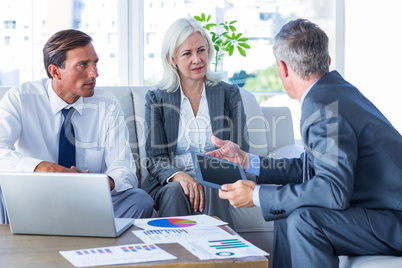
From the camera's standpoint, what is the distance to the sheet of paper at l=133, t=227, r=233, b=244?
4.64ft

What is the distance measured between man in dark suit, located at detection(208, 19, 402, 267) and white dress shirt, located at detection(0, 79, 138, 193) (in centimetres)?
85

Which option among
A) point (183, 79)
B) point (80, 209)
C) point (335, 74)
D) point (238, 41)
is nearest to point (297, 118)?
point (238, 41)

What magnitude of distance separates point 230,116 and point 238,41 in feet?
4.45

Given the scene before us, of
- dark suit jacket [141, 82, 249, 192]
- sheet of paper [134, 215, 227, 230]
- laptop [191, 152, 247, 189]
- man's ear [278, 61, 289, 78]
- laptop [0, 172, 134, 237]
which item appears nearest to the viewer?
laptop [0, 172, 134, 237]

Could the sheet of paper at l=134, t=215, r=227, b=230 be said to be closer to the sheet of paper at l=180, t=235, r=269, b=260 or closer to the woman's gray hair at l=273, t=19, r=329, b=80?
the sheet of paper at l=180, t=235, r=269, b=260

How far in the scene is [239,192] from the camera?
1.66m

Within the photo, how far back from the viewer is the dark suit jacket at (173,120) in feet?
8.35

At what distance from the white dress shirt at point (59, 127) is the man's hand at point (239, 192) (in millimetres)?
704

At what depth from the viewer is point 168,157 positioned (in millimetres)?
2559

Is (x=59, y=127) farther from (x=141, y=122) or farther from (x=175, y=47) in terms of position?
(x=175, y=47)

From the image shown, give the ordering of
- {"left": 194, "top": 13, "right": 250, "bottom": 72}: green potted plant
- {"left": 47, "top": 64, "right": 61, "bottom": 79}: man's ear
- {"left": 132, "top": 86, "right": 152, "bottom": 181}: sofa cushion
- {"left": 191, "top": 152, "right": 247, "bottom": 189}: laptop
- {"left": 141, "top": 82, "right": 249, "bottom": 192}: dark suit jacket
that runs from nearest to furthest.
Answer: {"left": 191, "top": 152, "right": 247, "bottom": 189}: laptop
{"left": 47, "top": 64, "right": 61, "bottom": 79}: man's ear
{"left": 141, "top": 82, "right": 249, "bottom": 192}: dark suit jacket
{"left": 132, "top": 86, "right": 152, "bottom": 181}: sofa cushion
{"left": 194, "top": 13, "right": 250, "bottom": 72}: green potted plant

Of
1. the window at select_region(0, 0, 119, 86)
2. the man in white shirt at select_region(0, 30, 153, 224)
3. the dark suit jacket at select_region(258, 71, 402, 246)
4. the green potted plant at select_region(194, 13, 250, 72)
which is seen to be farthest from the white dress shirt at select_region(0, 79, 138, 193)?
the window at select_region(0, 0, 119, 86)

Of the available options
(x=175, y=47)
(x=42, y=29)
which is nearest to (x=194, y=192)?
(x=175, y=47)

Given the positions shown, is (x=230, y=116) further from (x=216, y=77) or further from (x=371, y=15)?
(x=371, y=15)
